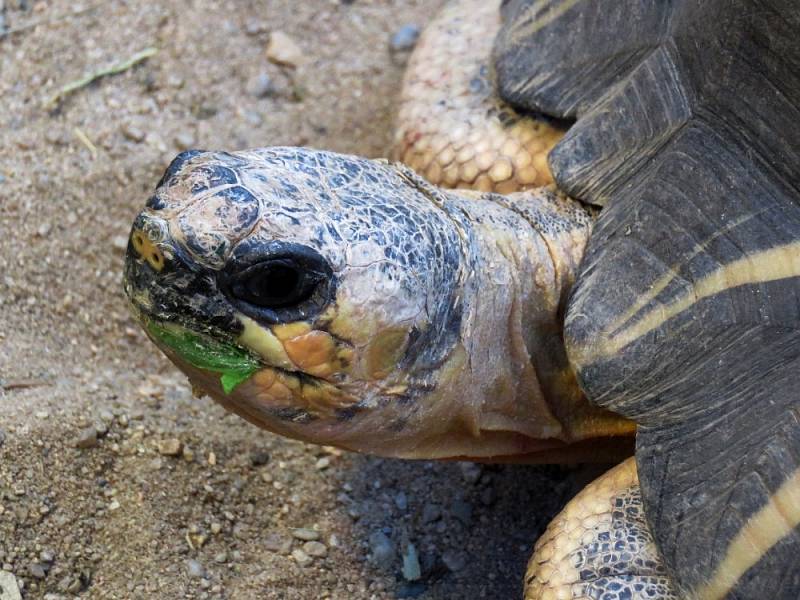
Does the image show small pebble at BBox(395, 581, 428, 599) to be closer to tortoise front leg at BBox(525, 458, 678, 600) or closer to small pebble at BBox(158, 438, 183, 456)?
tortoise front leg at BBox(525, 458, 678, 600)

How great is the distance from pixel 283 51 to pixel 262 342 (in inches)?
93.8

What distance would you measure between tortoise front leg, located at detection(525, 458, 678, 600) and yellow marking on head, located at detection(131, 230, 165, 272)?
3.46 feet

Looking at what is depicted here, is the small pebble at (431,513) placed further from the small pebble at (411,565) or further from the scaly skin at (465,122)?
the scaly skin at (465,122)

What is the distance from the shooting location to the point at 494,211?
2.65 meters

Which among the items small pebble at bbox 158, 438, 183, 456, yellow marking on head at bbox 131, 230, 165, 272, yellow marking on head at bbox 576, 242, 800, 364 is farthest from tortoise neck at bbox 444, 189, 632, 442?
small pebble at bbox 158, 438, 183, 456

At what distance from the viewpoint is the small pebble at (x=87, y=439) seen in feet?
8.94

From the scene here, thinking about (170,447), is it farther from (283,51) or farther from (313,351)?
(283,51)

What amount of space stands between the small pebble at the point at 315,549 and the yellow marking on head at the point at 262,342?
808mm

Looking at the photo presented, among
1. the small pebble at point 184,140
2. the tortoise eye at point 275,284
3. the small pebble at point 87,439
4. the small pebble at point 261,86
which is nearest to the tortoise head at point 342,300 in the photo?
the tortoise eye at point 275,284

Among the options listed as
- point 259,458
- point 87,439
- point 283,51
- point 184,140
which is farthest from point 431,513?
point 283,51

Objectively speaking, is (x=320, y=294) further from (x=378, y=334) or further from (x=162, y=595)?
(x=162, y=595)

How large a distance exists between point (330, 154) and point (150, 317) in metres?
0.57

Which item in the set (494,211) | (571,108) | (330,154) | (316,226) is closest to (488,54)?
(571,108)

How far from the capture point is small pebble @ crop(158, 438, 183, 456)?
2.85 m
